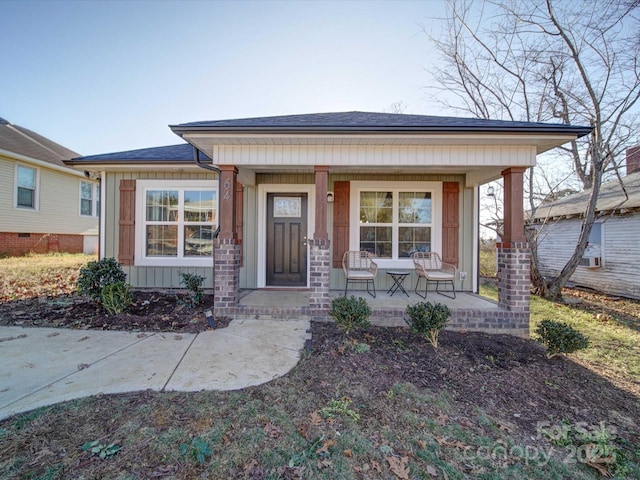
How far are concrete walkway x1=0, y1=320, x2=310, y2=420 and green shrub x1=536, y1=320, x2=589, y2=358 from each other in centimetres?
286

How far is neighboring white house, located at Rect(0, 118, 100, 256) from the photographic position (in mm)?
10172

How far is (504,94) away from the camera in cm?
866

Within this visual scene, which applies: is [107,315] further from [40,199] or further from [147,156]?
[40,199]

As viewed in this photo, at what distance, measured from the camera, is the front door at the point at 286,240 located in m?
6.06

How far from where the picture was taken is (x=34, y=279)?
7145 millimetres

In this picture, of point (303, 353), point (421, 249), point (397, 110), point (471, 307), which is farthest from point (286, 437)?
point (397, 110)

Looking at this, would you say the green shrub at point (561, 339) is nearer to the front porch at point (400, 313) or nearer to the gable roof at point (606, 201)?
the front porch at point (400, 313)

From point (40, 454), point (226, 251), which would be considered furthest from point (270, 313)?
point (40, 454)

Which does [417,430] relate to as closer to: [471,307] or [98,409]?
[98,409]

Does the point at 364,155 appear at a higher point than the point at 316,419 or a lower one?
higher

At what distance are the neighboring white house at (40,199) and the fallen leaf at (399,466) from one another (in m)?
10.8

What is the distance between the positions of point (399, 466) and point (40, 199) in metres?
15.0

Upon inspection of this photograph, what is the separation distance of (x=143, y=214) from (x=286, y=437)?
5727 millimetres

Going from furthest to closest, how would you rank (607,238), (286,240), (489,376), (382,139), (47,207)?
(47,207), (607,238), (286,240), (382,139), (489,376)
